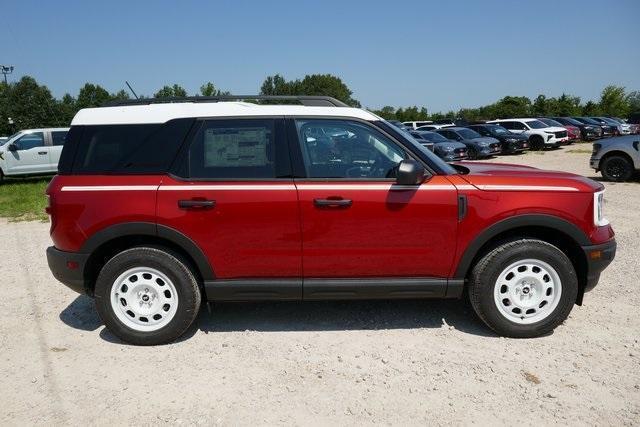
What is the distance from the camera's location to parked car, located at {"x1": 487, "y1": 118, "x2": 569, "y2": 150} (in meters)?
24.8

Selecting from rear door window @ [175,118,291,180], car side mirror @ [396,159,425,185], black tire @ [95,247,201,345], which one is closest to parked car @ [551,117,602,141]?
car side mirror @ [396,159,425,185]

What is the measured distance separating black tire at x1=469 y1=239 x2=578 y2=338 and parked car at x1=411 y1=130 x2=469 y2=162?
15672 mm

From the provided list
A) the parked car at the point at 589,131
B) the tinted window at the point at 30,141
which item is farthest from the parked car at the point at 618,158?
the parked car at the point at 589,131

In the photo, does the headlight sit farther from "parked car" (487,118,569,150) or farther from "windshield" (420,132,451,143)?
"parked car" (487,118,569,150)

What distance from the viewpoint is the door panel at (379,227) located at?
146 inches

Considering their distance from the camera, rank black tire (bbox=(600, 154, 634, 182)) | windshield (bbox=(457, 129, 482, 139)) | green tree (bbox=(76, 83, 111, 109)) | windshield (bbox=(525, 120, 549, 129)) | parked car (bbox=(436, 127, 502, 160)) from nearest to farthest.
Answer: black tire (bbox=(600, 154, 634, 182)) → parked car (bbox=(436, 127, 502, 160)) → windshield (bbox=(457, 129, 482, 139)) → windshield (bbox=(525, 120, 549, 129)) → green tree (bbox=(76, 83, 111, 109))

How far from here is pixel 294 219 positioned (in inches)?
147

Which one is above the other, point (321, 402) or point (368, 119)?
point (368, 119)

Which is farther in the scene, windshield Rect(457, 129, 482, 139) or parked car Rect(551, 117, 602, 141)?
parked car Rect(551, 117, 602, 141)

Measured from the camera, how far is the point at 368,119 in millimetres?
3875

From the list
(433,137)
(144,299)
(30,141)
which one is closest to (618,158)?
(433,137)

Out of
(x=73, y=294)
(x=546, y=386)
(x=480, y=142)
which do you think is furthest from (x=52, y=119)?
(x=546, y=386)

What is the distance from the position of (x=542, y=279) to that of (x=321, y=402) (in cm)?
201

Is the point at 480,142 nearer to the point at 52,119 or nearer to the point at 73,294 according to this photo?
the point at 73,294
